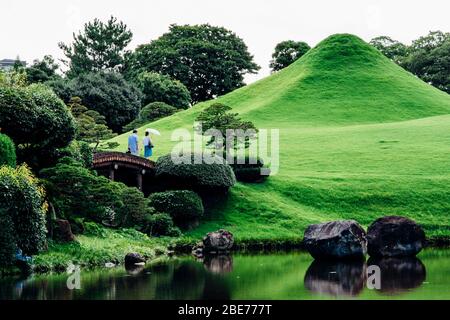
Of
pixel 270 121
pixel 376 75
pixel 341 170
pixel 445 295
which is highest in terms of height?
pixel 376 75

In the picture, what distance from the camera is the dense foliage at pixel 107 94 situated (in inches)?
3091

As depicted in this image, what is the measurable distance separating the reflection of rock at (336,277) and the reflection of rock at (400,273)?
2.26ft

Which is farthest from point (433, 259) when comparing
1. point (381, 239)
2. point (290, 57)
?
point (290, 57)

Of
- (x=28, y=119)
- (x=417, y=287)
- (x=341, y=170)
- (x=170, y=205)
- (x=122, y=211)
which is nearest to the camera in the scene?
(x=417, y=287)

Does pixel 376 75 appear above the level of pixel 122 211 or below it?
above

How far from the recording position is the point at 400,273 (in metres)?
31.2

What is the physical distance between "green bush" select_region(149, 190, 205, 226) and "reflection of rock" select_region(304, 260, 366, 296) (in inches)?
350

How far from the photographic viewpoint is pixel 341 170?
56.5m

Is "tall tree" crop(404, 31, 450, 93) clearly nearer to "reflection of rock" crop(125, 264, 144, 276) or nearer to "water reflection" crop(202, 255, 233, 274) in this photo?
"water reflection" crop(202, 255, 233, 274)

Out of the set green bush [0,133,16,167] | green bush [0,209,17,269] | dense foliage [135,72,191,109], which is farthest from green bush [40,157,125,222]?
dense foliage [135,72,191,109]

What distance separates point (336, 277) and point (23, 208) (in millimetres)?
10545

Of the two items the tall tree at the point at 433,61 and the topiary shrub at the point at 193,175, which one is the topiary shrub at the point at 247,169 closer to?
the topiary shrub at the point at 193,175

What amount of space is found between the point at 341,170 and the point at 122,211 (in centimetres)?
2004

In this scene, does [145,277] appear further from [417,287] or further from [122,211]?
[122,211]
